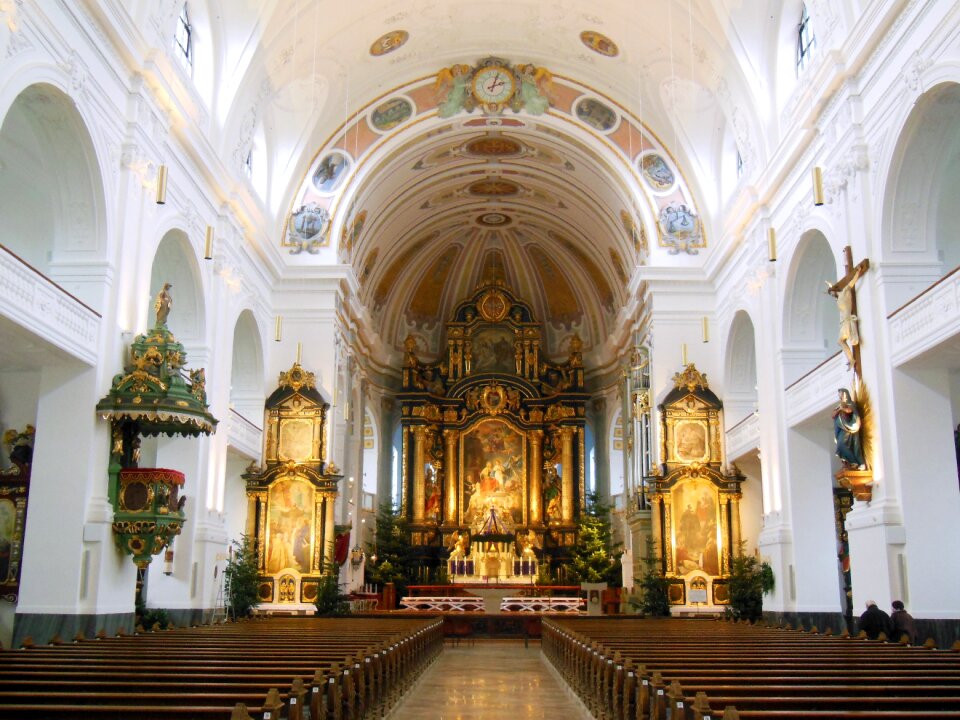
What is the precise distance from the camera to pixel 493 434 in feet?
104

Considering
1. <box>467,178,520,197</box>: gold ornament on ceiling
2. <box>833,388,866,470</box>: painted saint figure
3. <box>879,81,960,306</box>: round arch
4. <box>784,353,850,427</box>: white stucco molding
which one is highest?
<box>467,178,520,197</box>: gold ornament on ceiling

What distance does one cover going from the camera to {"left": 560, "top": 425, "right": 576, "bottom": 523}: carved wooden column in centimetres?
3042

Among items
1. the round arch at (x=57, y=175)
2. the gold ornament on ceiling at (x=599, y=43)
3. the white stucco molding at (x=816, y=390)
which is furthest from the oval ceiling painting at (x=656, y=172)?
the round arch at (x=57, y=175)

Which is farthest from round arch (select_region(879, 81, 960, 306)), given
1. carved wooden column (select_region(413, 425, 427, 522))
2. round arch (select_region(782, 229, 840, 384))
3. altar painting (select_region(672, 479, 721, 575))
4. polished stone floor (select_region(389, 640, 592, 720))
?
carved wooden column (select_region(413, 425, 427, 522))

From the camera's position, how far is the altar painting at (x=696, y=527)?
21141 mm

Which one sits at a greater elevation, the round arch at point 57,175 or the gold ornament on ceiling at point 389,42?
the gold ornament on ceiling at point 389,42

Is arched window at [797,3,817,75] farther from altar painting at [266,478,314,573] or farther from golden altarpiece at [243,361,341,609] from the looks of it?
altar painting at [266,478,314,573]

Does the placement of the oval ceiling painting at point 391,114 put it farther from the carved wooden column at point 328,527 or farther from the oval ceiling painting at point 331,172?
the carved wooden column at point 328,527

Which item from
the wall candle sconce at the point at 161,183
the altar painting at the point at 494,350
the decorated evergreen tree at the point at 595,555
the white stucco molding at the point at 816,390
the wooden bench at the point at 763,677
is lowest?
the wooden bench at the point at 763,677

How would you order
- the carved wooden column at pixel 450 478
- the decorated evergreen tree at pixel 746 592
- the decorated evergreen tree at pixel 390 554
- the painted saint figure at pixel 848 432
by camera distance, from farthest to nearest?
the carved wooden column at pixel 450 478 → the decorated evergreen tree at pixel 390 554 → the decorated evergreen tree at pixel 746 592 → the painted saint figure at pixel 848 432

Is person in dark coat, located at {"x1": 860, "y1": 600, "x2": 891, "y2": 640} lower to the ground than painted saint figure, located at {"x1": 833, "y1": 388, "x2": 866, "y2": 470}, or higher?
lower

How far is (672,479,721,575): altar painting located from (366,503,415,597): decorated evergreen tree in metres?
8.39

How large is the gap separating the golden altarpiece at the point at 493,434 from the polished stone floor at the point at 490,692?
1362 cm

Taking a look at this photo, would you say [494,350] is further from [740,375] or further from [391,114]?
[740,375]
